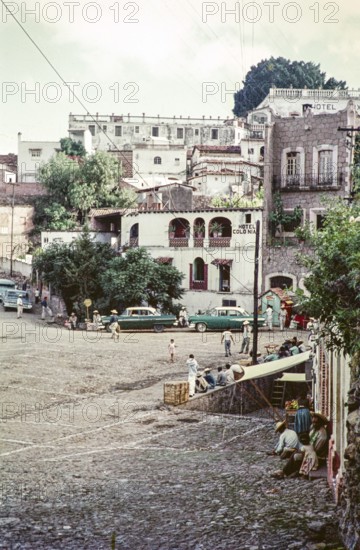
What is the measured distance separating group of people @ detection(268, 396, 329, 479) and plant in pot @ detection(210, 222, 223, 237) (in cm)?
2926

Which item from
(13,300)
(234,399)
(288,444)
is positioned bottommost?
(234,399)

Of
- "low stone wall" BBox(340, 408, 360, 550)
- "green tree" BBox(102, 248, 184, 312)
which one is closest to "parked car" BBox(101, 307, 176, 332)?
"green tree" BBox(102, 248, 184, 312)

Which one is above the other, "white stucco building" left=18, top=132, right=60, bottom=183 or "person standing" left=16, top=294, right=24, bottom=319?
"white stucco building" left=18, top=132, right=60, bottom=183

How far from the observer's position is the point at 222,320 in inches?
1534

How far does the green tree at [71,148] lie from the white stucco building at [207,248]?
95.5ft

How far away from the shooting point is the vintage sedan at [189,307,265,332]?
3884 centimetres

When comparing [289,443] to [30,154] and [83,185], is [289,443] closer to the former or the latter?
[83,185]

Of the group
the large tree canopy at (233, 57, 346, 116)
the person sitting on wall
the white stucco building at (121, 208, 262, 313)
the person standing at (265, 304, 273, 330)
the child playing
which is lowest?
the person sitting on wall

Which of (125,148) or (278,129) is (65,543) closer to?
(278,129)

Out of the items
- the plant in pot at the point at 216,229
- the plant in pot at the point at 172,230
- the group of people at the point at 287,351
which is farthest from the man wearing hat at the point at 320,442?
the plant in pot at the point at 172,230

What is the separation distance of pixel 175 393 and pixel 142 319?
53.9 ft

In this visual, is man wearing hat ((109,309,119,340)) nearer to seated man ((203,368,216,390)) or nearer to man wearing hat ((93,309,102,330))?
man wearing hat ((93,309,102,330))

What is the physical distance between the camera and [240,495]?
538 inches

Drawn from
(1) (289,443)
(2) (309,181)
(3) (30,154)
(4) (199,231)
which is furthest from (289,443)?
(3) (30,154)
